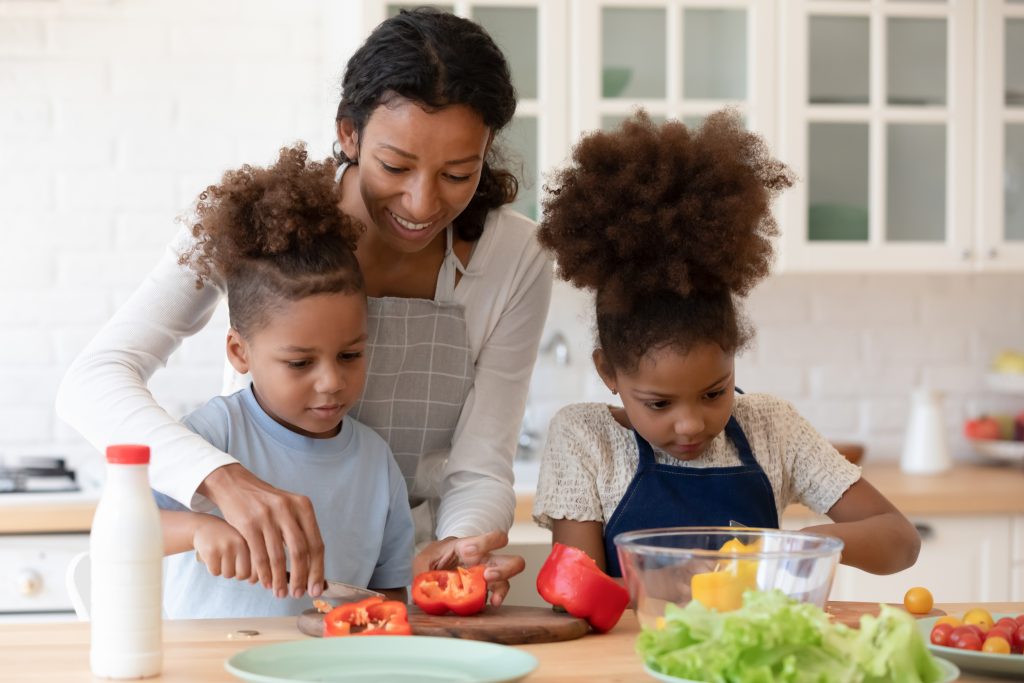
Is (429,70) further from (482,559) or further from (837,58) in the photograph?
(837,58)

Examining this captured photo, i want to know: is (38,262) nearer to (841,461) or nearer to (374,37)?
(374,37)

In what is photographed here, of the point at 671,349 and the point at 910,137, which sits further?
the point at 910,137

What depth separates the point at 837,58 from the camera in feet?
10.8

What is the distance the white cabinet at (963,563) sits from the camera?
3.09m

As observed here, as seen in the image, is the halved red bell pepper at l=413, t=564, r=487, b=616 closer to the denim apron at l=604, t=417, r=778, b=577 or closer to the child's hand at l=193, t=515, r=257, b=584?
the child's hand at l=193, t=515, r=257, b=584

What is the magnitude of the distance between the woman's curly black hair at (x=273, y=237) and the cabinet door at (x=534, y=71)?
4.77 ft

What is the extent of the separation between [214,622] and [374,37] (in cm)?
83

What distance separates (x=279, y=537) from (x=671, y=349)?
635mm

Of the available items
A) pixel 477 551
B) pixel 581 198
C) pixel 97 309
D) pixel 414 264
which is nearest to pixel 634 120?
pixel 581 198

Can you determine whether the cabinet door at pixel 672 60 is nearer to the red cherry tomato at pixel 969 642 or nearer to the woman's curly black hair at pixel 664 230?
the woman's curly black hair at pixel 664 230

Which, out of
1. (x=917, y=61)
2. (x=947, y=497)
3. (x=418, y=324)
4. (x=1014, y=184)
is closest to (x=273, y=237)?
(x=418, y=324)

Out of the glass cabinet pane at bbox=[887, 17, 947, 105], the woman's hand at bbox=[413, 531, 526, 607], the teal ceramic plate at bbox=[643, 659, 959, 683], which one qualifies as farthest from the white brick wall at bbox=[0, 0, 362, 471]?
the teal ceramic plate at bbox=[643, 659, 959, 683]

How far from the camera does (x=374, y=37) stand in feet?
5.84

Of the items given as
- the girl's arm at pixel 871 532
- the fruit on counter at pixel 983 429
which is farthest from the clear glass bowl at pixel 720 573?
the fruit on counter at pixel 983 429
